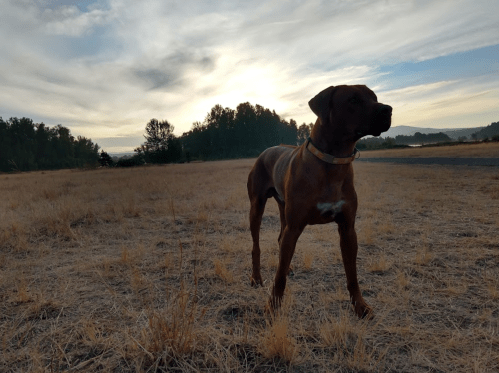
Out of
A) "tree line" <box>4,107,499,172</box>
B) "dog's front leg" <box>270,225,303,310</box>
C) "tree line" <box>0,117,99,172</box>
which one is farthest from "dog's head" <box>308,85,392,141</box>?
"tree line" <box>0,117,99,172</box>

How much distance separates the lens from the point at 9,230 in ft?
20.9

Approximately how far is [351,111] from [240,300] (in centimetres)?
225

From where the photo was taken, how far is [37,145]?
7212 cm

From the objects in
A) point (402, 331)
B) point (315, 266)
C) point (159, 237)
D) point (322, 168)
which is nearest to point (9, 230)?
point (159, 237)

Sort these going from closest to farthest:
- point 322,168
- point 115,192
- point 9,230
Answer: point 322,168 → point 9,230 → point 115,192

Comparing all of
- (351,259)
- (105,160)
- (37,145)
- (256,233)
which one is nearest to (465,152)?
(256,233)

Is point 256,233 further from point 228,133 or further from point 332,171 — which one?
point 228,133

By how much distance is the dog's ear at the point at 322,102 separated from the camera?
A: 2.66 meters

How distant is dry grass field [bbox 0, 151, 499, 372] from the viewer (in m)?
2.09

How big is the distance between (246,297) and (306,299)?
2.22ft

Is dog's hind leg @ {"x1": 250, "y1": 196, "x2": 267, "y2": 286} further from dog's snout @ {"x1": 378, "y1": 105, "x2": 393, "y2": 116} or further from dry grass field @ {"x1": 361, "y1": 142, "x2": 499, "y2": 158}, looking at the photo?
dry grass field @ {"x1": 361, "y1": 142, "x2": 499, "y2": 158}

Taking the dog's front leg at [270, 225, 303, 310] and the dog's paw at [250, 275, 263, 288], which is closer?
the dog's front leg at [270, 225, 303, 310]

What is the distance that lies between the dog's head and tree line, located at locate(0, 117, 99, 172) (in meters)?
71.0

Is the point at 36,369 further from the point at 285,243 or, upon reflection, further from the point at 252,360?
the point at 285,243
